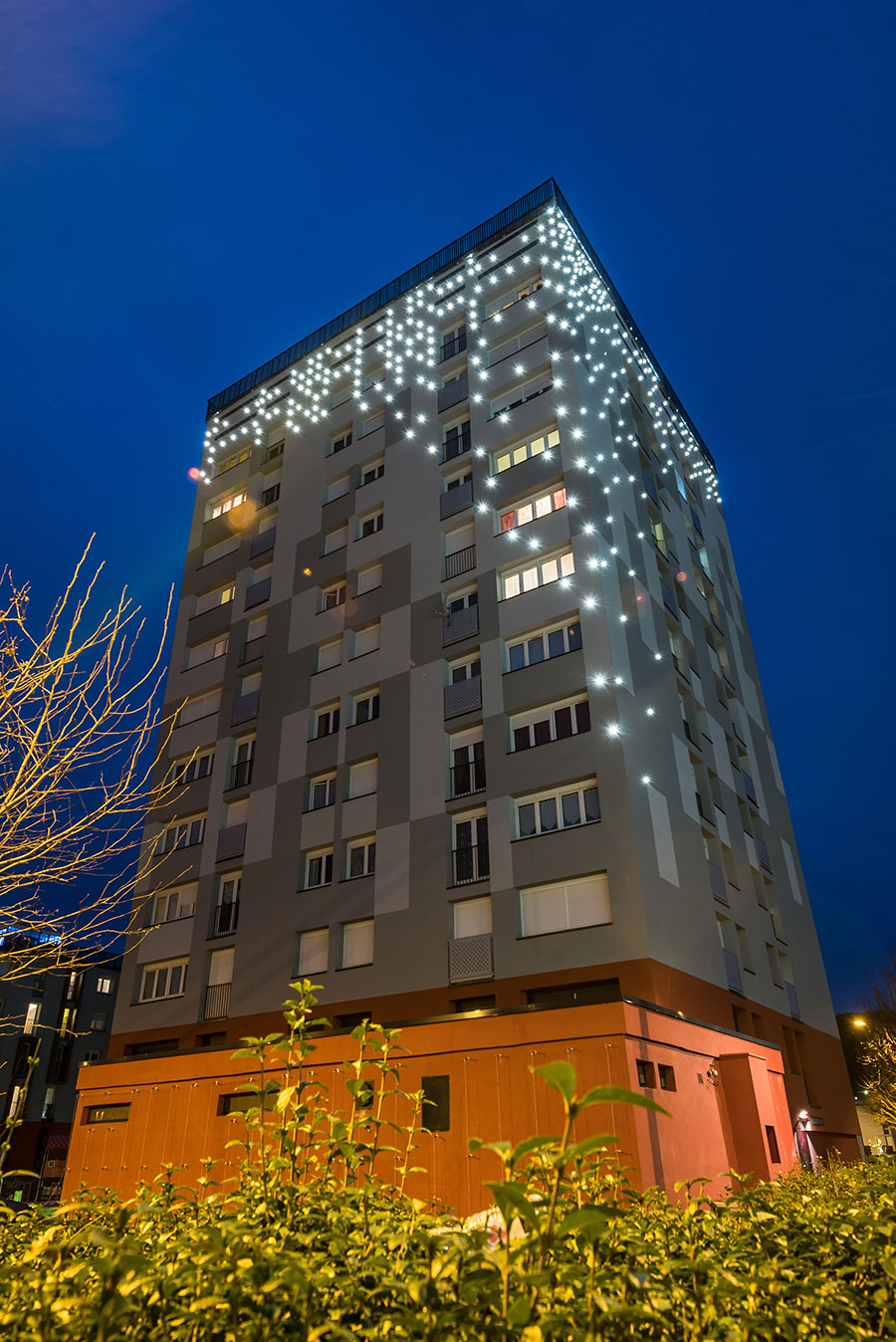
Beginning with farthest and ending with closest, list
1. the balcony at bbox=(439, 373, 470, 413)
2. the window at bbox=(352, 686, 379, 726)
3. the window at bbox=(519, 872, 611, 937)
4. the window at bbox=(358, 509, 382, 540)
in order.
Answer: the window at bbox=(358, 509, 382, 540), the balcony at bbox=(439, 373, 470, 413), the window at bbox=(352, 686, 379, 726), the window at bbox=(519, 872, 611, 937)

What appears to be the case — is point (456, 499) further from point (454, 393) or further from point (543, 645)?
point (543, 645)

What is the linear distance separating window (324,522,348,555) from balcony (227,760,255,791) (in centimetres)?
811

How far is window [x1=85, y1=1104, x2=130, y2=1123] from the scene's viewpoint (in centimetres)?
1939

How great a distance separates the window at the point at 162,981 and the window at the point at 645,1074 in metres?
15.9

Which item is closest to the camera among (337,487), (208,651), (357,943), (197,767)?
(357,943)

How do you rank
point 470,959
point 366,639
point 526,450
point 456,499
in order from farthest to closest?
point 366,639, point 456,499, point 526,450, point 470,959

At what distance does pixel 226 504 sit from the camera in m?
35.2

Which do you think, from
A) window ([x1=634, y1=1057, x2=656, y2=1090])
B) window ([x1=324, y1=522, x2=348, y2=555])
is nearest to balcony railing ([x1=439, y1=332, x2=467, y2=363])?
window ([x1=324, y1=522, x2=348, y2=555])

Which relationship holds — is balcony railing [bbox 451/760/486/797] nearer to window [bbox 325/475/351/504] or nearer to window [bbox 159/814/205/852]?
window [bbox 159/814/205/852]

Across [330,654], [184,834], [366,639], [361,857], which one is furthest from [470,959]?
[184,834]

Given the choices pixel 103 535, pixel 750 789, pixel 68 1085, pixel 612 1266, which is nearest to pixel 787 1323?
pixel 612 1266

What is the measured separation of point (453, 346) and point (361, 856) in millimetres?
19087

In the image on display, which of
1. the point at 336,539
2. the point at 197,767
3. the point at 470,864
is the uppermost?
the point at 336,539

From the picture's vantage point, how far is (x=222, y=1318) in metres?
2.32
